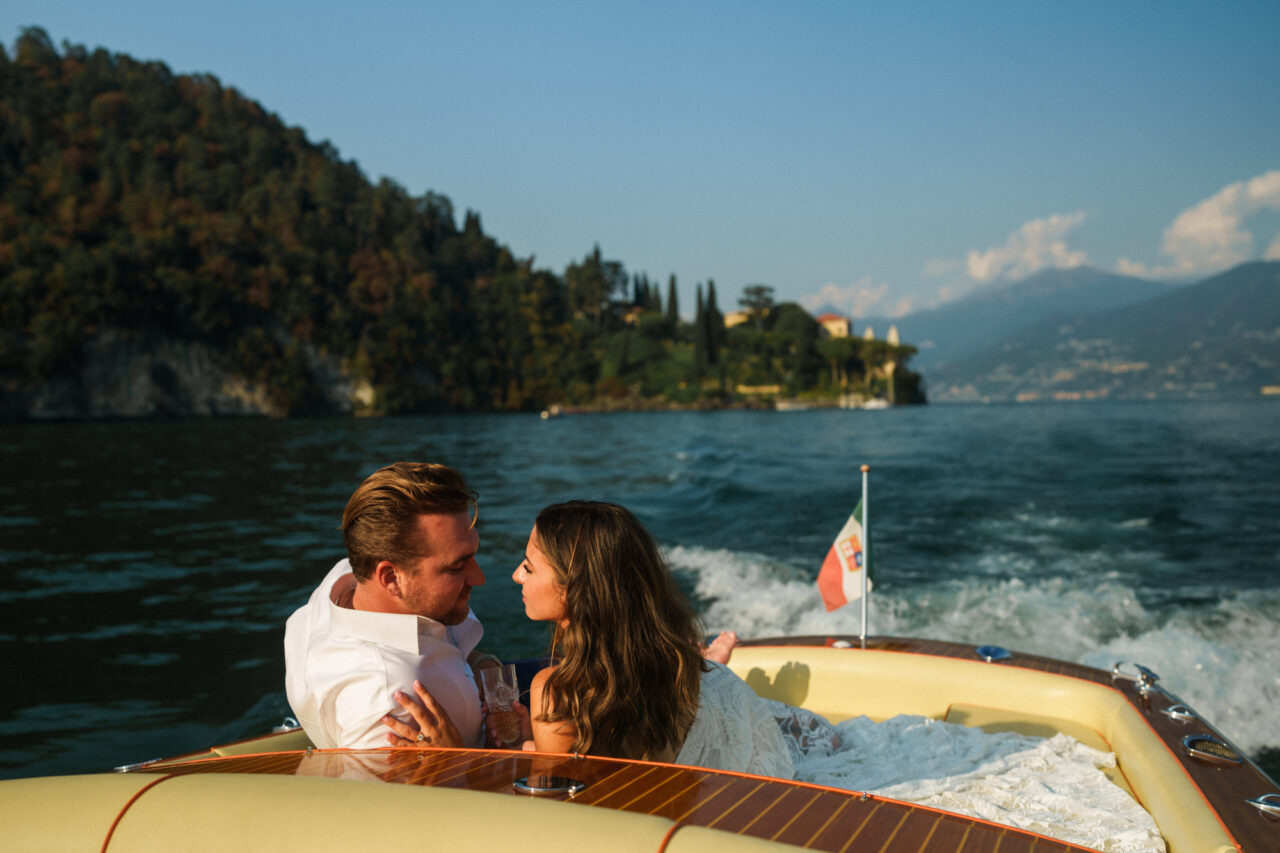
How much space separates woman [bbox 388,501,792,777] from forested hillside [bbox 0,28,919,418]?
69.7 metres

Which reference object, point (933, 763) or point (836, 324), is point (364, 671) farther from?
point (836, 324)

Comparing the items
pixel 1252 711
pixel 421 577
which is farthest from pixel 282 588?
pixel 1252 711

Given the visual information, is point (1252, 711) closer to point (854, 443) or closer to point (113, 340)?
point (854, 443)

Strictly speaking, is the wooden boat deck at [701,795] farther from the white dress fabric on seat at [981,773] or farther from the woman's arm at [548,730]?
the white dress fabric on seat at [981,773]

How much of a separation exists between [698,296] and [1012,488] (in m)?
82.7

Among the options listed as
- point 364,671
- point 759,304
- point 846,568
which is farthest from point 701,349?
point 364,671

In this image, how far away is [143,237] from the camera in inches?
2709

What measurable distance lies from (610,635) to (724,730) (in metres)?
0.46

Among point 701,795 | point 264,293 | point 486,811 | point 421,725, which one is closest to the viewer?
point 486,811

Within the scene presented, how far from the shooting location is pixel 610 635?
1.76 m

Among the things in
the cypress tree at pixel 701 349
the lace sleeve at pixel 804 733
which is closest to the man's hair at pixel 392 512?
the lace sleeve at pixel 804 733

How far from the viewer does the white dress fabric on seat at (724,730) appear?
6.38 feet

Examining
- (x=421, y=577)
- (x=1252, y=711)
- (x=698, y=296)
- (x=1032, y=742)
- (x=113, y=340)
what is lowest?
(x=1252, y=711)

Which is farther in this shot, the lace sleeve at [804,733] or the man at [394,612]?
the lace sleeve at [804,733]
